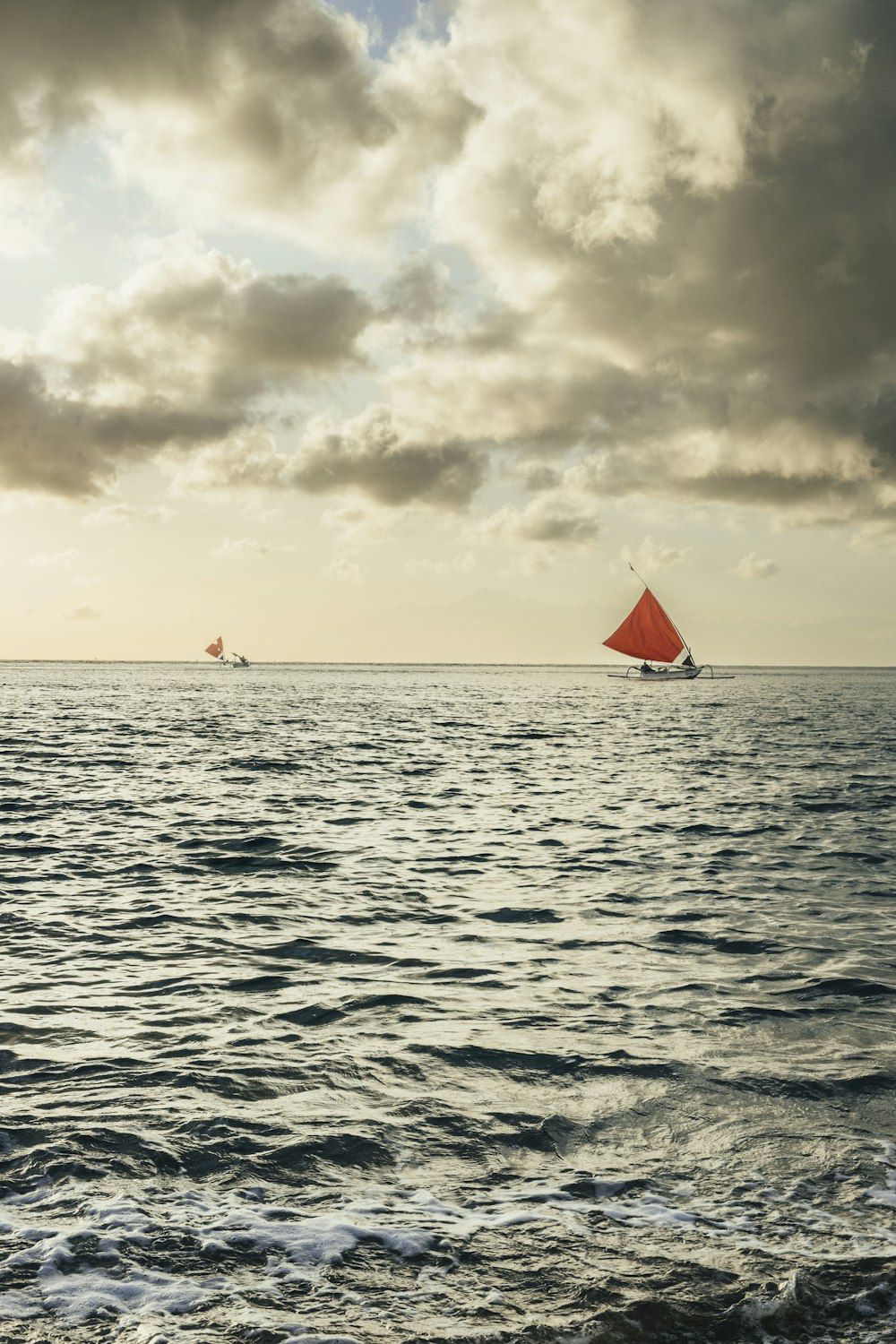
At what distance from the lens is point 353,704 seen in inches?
3214

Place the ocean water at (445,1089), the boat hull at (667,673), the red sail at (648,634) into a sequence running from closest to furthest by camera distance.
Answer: the ocean water at (445,1089)
the red sail at (648,634)
the boat hull at (667,673)

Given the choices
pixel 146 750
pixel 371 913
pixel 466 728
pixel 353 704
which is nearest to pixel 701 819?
pixel 371 913

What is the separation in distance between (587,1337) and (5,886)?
1222 cm

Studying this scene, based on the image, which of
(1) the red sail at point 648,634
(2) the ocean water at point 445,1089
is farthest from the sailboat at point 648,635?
(2) the ocean water at point 445,1089

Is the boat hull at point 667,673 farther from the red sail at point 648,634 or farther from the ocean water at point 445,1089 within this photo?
the ocean water at point 445,1089

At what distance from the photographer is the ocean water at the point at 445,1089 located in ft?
14.5

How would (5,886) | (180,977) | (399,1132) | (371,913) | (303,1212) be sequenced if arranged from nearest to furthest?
(303,1212) < (399,1132) < (180,977) < (371,913) < (5,886)

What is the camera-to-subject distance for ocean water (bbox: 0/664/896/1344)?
14.5 feet

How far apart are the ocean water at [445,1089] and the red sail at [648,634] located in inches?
3794

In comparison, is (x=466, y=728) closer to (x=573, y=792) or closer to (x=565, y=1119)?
(x=573, y=792)

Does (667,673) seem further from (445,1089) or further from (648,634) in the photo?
(445,1089)

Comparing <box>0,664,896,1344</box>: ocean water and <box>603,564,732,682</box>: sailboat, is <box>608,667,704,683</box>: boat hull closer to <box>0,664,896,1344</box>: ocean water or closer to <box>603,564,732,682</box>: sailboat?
<box>603,564,732,682</box>: sailboat

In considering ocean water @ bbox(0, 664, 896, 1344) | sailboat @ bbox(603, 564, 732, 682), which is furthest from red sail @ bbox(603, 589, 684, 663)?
ocean water @ bbox(0, 664, 896, 1344)

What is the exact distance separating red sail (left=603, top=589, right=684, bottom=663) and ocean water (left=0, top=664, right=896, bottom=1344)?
3794 inches
